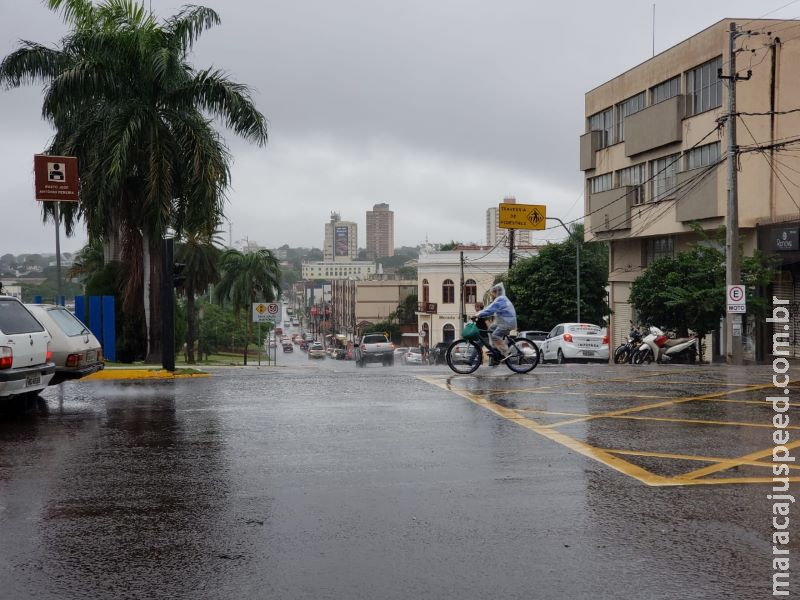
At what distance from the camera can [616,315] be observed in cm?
5091

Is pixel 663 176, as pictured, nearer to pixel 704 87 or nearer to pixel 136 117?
pixel 704 87

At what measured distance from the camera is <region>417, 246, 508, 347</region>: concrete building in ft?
283

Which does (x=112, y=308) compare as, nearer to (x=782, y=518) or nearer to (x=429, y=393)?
(x=429, y=393)

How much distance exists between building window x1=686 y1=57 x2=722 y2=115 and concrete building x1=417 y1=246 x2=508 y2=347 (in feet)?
153

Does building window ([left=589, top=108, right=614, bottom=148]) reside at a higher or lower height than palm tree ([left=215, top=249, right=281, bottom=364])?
higher

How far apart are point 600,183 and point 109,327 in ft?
109

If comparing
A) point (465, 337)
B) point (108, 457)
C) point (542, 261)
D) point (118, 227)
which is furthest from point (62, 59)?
point (542, 261)

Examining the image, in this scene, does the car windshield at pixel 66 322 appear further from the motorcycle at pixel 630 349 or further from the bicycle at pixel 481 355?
the motorcycle at pixel 630 349

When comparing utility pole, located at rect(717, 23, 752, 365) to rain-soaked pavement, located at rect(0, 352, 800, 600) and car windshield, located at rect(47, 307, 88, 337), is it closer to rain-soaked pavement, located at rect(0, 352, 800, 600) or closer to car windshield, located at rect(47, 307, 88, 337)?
rain-soaked pavement, located at rect(0, 352, 800, 600)

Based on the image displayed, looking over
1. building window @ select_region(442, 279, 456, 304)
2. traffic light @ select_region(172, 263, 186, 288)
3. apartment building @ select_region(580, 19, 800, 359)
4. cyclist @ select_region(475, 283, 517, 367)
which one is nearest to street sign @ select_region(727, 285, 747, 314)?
apartment building @ select_region(580, 19, 800, 359)

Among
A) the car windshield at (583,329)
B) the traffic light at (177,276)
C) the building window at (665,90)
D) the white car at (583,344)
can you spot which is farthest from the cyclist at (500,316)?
the building window at (665,90)

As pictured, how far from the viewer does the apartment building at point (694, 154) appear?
3428 cm

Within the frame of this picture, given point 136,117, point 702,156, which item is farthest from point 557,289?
point 136,117

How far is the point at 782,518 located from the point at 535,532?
182 centimetres
